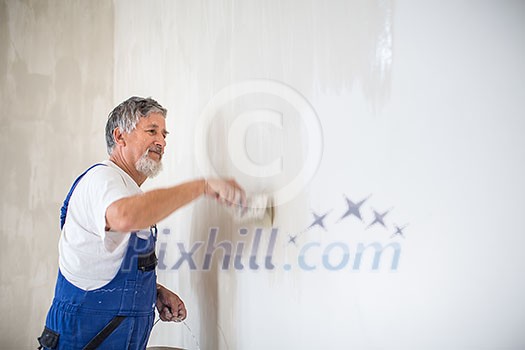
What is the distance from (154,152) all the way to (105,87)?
569mm

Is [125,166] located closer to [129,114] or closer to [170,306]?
[129,114]

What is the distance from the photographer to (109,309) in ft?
4.19

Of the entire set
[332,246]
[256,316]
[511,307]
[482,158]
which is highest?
[482,158]

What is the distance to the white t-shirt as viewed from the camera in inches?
48.7

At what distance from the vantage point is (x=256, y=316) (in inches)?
55.4

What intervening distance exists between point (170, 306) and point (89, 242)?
362 mm

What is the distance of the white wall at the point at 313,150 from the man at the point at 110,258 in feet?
0.71

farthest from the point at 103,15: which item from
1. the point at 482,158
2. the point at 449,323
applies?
the point at 449,323

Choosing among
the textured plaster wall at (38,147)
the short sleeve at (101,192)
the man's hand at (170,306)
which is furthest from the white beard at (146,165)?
the textured plaster wall at (38,147)

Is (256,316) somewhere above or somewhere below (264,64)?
below

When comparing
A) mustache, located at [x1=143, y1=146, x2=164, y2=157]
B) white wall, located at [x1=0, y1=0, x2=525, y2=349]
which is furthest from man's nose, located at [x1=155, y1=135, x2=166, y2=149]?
white wall, located at [x1=0, y1=0, x2=525, y2=349]

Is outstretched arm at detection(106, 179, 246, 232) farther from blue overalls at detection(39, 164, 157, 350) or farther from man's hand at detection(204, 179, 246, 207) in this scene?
blue overalls at detection(39, 164, 157, 350)

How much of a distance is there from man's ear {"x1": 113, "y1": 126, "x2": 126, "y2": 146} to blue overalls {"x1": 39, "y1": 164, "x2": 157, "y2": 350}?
0.16m

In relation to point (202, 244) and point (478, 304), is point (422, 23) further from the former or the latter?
point (202, 244)
